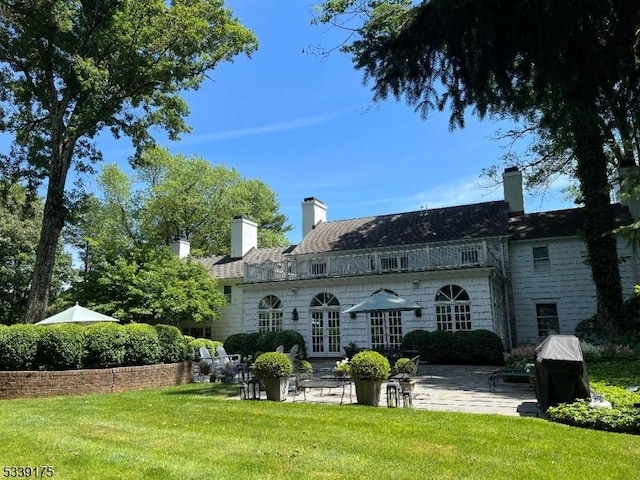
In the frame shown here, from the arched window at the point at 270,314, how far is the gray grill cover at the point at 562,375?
50.4 ft

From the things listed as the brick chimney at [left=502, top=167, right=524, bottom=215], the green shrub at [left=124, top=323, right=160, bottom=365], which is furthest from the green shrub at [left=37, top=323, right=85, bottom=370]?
the brick chimney at [left=502, top=167, right=524, bottom=215]

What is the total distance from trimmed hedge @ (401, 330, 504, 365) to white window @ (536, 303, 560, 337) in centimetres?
532

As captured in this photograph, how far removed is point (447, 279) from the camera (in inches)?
765

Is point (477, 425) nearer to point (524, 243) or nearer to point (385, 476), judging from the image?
point (385, 476)

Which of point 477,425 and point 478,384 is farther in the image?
point 478,384

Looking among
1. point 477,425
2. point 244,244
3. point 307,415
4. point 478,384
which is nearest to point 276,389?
point 307,415

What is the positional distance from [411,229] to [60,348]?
55.8 feet

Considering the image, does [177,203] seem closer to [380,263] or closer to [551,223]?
[380,263]

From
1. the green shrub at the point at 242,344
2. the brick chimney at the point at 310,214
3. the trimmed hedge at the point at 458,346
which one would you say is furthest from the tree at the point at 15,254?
the trimmed hedge at the point at 458,346

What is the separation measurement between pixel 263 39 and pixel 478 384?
59.0ft

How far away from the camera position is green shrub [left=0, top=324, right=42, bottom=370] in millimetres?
11367

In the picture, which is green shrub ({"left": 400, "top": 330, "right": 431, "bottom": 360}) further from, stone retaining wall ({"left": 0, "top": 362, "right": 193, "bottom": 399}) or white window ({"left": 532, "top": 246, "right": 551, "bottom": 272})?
stone retaining wall ({"left": 0, "top": 362, "right": 193, "bottom": 399})

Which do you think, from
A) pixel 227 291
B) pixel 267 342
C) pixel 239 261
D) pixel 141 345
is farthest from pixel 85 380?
pixel 239 261

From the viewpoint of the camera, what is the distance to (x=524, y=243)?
22.5 meters
